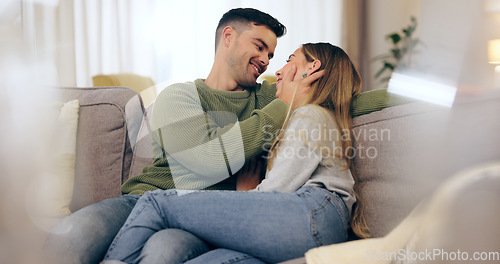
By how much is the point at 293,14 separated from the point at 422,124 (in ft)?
2.02

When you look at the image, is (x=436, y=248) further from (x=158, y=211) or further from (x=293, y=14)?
(x=293, y=14)

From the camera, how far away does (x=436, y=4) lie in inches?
44.6

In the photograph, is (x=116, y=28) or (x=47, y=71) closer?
(x=47, y=71)

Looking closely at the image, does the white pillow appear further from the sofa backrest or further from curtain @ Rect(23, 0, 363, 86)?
the sofa backrest

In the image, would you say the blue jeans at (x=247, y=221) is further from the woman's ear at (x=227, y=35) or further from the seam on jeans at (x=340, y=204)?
the woman's ear at (x=227, y=35)

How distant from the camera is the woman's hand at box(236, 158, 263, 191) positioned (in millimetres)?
899

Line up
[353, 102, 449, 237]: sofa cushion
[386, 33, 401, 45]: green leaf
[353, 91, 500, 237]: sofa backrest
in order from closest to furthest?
[353, 91, 500, 237]: sofa backrest, [353, 102, 449, 237]: sofa cushion, [386, 33, 401, 45]: green leaf

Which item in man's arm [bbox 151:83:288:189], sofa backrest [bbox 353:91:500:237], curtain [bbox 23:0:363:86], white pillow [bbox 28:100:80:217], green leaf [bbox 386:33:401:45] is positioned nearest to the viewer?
sofa backrest [bbox 353:91:500:237]

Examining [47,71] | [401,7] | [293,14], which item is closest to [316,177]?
[293,14]

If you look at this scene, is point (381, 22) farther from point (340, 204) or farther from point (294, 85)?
point (340, 204)

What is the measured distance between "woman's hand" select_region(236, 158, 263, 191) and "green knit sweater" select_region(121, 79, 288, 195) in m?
0.02

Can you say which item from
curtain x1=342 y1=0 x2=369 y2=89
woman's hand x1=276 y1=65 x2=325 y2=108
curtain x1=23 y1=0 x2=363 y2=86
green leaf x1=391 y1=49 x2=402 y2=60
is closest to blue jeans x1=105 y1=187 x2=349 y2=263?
woman's hand x1=276 y1=65 x2=325 y2=108

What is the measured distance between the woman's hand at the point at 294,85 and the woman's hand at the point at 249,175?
0.57 ft

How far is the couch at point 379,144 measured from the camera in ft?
2.18
